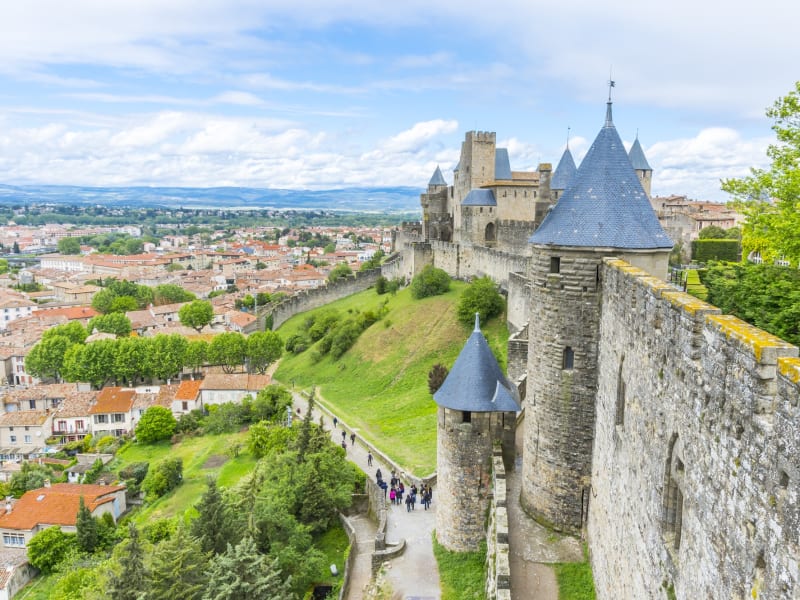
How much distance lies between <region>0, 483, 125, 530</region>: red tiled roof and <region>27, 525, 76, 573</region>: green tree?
1.70 meters

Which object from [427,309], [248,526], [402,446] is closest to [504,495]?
[248,526]

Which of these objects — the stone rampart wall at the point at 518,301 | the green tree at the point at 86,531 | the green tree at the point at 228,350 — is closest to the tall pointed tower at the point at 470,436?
the stone rampart wall at the point at 518,301

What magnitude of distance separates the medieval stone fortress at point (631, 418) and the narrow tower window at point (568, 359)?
45 mm

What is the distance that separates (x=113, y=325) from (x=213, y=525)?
2252 inches

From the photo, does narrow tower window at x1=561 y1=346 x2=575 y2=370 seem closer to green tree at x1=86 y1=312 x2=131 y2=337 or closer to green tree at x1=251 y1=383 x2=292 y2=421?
green tree at x1=251 y1=383 x2=292 y2=421

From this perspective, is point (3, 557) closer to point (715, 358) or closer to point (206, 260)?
point (715, 358)

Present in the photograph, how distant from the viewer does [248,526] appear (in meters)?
22.9

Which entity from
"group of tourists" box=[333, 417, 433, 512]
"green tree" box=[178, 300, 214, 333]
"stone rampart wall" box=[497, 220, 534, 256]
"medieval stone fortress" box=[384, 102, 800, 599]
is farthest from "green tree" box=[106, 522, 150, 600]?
"green tree" box=[178, 300, 214, 333]

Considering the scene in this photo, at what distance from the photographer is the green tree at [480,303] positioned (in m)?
37.8

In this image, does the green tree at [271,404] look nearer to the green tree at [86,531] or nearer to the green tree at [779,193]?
the green tree at [86,531]

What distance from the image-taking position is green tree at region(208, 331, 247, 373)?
58.3 meters

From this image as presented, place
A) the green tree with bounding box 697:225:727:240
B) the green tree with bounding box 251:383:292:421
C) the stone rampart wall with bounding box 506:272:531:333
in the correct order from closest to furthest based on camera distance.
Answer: the stone rampart wall with bounding box 506:272:531:333
the green tree with bounding box 251:383:292:421
the green tree with bounding box 697:225:727:240

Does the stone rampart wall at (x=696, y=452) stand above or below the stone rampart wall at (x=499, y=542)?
above

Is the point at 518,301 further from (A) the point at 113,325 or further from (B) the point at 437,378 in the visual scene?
(A) the point at 113,325
